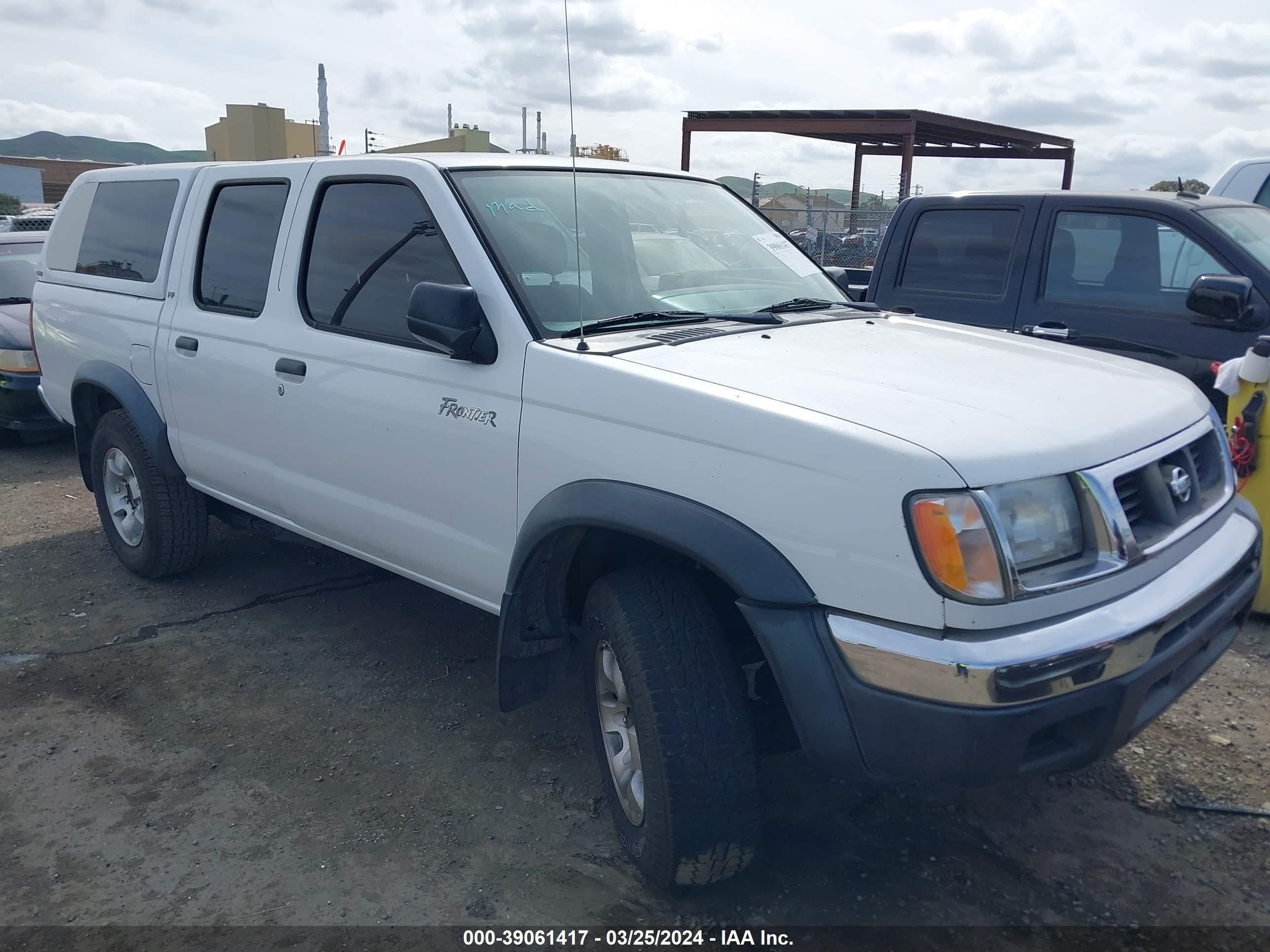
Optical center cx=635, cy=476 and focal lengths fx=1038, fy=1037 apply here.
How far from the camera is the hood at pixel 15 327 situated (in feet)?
25.8

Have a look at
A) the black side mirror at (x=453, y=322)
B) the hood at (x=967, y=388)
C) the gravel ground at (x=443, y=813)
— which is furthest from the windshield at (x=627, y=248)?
the gravel ground at (x=443, y=813)

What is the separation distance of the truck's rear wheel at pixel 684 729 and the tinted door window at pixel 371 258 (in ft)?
4.05

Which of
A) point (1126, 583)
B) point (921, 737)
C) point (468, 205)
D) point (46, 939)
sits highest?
point (468, 205)

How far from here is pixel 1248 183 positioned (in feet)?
24.1

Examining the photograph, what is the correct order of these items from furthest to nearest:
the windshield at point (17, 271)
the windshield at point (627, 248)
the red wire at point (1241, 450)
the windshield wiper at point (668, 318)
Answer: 1. the windshield at point (17, 271)
2. the red wire at point (1241, 450)
3. the windshield at point (627, 248)
4. the windshield wiper at point (668, 318)

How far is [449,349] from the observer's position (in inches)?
121

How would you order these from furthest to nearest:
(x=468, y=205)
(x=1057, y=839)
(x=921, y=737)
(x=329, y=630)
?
1. (x=329, y=630)
2. (x=468, y=205)
3. (x=1057, y=839)
4. (x=921, y=737)

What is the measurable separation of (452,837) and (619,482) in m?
1.24

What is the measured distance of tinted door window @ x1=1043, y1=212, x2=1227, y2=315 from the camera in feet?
16.4

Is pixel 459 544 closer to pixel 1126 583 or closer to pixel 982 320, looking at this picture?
pixel 1126 583

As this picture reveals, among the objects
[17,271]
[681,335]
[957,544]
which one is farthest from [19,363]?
[957,544]

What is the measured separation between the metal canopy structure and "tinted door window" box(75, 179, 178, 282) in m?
13.2

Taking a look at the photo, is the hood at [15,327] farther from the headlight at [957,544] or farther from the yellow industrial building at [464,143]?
the headlight at [957,544]

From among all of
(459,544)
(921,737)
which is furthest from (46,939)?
(921,737)
